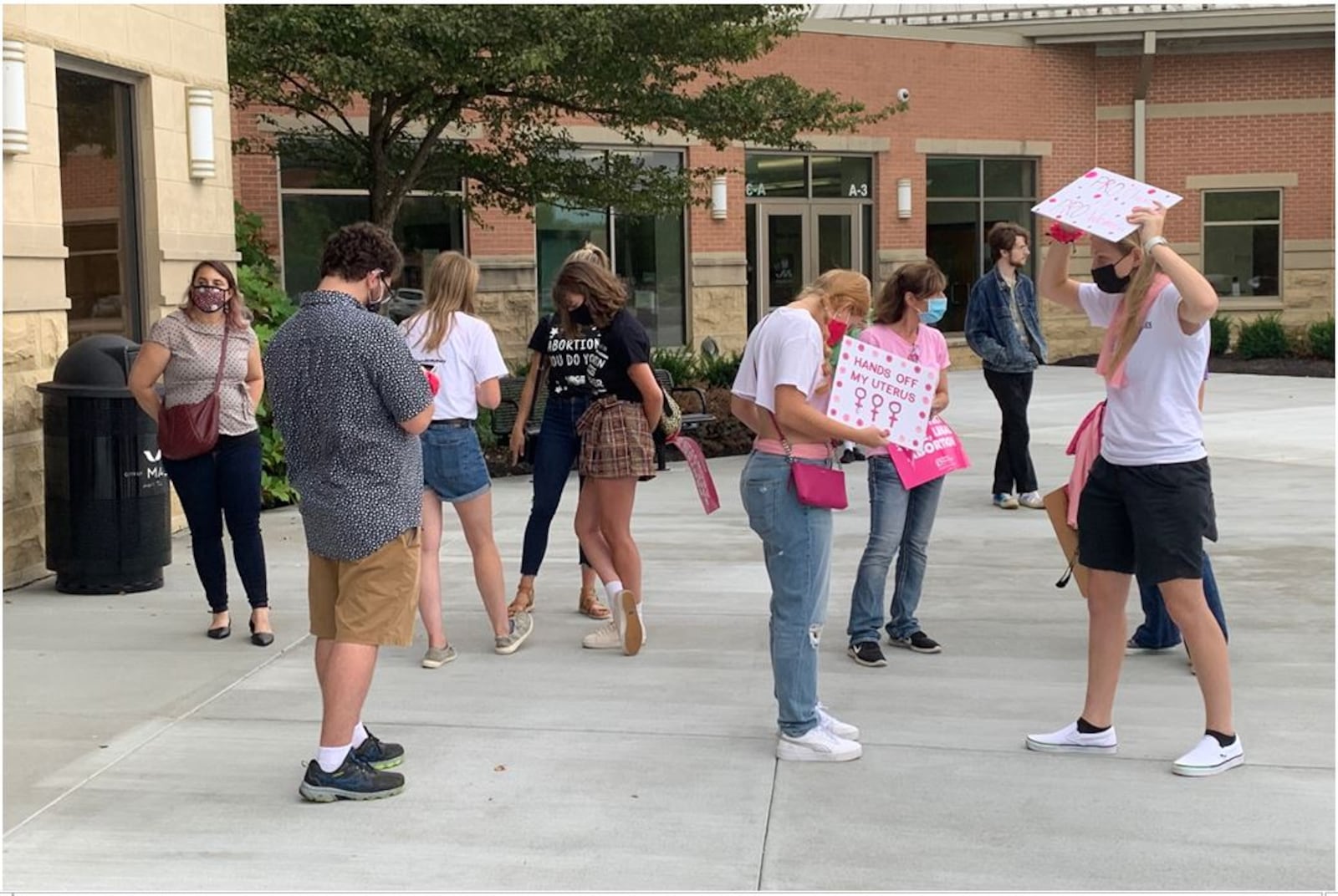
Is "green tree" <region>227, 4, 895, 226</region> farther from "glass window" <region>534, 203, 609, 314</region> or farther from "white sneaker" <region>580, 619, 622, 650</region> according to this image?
"white sneaker" <region>580, 619, 622, 650</region>

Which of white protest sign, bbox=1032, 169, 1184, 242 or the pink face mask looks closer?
white protest sign, bbox=1032, 169, 1184, 242

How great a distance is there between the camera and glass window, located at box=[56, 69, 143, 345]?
368 inches

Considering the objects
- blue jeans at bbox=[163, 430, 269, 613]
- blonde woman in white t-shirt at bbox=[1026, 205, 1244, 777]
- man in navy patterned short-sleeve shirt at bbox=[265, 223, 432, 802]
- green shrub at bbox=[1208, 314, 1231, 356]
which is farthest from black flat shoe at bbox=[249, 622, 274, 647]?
green shrub at bbox=[1208, 314, 1231, 356]

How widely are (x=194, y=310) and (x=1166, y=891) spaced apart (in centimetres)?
488

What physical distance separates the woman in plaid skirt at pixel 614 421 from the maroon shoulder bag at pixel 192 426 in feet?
5.32

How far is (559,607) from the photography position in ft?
25.8

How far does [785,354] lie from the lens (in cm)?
502

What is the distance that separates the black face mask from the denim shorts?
8.75ft

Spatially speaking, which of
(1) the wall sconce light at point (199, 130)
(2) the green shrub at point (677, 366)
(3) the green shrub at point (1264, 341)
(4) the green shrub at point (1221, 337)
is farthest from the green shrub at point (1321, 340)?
(1) the wall sconce light at point (199, 130)

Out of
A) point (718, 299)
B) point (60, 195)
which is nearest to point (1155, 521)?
point (60, 195)

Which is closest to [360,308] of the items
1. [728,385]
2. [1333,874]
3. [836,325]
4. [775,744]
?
[836,325]

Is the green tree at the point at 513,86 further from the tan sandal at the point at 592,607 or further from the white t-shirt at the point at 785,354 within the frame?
Result: the white t-shirt at the point at 785,354

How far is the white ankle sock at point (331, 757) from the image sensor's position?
4.89 metres

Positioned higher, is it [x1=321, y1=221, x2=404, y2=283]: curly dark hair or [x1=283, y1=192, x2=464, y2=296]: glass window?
[x1=283, y1=192, x2=464, y2=296]: glass window
